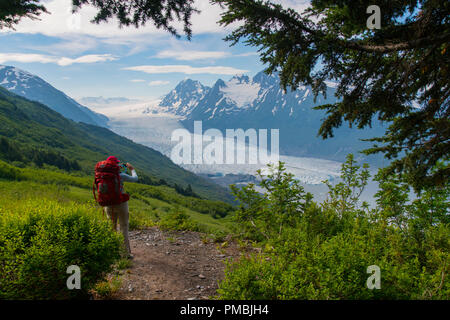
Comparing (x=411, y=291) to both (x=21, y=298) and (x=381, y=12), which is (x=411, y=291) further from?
(x=21, y=298)

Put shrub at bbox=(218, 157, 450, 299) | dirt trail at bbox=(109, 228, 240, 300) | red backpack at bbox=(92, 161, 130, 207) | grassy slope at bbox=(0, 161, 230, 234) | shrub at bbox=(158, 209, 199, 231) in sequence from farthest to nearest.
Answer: shrub at bbox=(158, 209, 199, 231), grassy slope at bbox=(0, 161, 230, 234), red backpack at bbox=(92, 161, 130, 207), dirt trail at bbox=(109, 228, 240, 300), shrub at bbox=(218, 157, 450, 299)

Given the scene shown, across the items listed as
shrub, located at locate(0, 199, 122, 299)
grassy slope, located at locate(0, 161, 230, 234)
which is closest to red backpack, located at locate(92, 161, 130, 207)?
grassy slope, located at locate(0, 161, 230, 234)

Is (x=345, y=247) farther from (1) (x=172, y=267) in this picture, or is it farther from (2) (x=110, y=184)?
(2) (x=110, y=184)

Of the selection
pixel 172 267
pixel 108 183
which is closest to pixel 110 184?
pixel 108 183

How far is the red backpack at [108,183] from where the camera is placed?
6441 millimetres

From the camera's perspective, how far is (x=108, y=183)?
21.3ft

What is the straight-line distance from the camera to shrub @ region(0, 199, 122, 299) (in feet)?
12.0

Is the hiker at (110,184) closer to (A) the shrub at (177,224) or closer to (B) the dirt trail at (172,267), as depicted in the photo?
(B) the dirt trail at (172,267)

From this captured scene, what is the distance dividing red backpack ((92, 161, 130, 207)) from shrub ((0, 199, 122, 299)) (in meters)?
1.67

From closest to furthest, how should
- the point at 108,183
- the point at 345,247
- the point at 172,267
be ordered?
the point at 345,247, the point at 108,183, the point at 172,267

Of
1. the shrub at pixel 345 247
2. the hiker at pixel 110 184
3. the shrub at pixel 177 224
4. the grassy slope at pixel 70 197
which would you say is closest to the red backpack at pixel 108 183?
the hiker at pixel 110 184

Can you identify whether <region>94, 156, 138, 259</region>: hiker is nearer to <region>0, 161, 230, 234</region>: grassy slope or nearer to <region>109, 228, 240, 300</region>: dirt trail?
<region>0, 161, 230, 234</region>: grassy slope

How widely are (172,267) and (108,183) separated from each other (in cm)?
268
